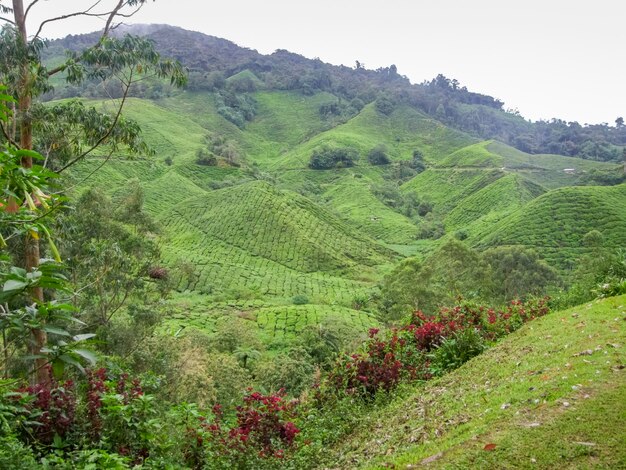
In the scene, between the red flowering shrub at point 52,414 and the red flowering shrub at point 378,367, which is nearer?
the red flowering shrub at point 52,414

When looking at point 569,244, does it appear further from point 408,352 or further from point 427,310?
point 408,352

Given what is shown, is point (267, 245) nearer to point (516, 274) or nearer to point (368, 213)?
point (368, 213)

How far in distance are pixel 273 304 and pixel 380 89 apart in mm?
133667

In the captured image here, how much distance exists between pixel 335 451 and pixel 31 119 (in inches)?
297

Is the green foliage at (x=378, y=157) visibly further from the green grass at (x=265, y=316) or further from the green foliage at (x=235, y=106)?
the green grass at (x=265, y=316)

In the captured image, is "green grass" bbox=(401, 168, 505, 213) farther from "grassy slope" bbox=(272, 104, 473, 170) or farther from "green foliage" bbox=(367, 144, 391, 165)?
"grassy slope" bbox=(272, 104, 473, 170)

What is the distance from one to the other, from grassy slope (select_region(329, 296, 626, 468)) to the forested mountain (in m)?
115

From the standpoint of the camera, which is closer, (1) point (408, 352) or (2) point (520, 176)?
(1) point (408, 352)

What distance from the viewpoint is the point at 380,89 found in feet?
516

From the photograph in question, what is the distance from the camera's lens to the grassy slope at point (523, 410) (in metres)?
4.18

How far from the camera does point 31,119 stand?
837cm

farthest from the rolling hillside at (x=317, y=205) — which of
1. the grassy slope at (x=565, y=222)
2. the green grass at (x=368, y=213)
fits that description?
the green grass at (x=368, y=213)

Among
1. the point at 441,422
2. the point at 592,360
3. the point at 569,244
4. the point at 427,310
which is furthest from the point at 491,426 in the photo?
the point at 569,244

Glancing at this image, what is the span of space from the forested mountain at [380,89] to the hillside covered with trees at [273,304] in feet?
122
